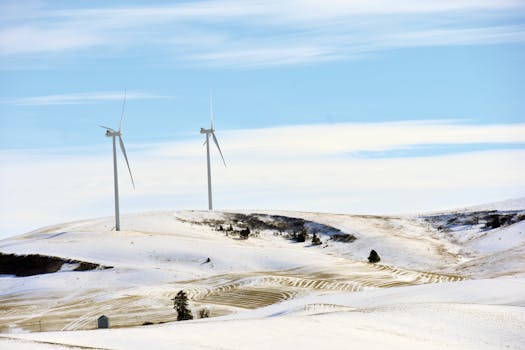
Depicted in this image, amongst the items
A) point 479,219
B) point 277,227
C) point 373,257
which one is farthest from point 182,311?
point 479,219

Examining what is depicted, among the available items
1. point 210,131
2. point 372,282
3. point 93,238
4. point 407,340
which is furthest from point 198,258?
point 407,340

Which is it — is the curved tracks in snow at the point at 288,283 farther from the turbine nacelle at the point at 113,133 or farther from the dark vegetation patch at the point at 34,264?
the turbine nacelle at the point at 113,133

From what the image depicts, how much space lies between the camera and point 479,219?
108812 millimetres

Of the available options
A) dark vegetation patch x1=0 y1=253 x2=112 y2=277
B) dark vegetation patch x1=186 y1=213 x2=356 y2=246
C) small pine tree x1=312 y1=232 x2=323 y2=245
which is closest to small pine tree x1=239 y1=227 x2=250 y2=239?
dark vegetation patch x1=186 y1=213 x2=356 y2=246

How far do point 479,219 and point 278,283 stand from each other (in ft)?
158

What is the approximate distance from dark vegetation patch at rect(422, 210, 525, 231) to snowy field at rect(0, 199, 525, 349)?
0.84 feet

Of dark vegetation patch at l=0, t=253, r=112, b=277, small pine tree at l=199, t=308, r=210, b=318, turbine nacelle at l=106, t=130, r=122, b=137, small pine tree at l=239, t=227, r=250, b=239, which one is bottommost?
small pine tree at l=199, t=308, r=210, b=318

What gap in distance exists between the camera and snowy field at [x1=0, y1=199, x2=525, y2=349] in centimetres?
3406

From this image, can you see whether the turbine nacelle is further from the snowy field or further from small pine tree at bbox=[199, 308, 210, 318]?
small pine tree at bbox=[199, 308, 210, 318]

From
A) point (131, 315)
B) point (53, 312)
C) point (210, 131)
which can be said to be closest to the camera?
point (131, 315)

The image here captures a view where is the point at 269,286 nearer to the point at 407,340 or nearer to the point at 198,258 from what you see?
the point at 198,258

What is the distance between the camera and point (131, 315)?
5800 cm

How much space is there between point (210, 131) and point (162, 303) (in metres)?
49.8

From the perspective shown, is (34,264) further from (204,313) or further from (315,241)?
(315,241)
